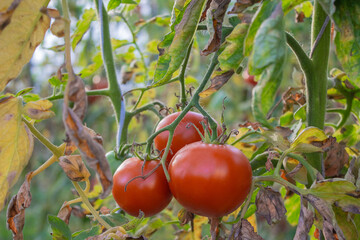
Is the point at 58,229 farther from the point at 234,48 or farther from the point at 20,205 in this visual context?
the point at 234,48

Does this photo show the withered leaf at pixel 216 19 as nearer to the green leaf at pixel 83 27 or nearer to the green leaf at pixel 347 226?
the green leaf at pixel 347 226

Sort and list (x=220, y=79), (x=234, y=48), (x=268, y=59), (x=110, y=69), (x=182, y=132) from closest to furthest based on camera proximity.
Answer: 1. (x=268, y=59)
2. (x=234, y=48)
3. (x=220, y=79)
4. (x=182, y=132)
5. (x=110, y=69)

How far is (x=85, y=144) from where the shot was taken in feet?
1.31

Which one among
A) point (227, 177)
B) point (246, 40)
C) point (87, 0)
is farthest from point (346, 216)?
point (87, 0)

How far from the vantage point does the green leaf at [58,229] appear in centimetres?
61

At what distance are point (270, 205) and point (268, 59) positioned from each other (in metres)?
0.30

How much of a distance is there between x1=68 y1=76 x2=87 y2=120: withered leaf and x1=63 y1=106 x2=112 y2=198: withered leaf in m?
0.02

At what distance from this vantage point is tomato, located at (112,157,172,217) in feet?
2.10

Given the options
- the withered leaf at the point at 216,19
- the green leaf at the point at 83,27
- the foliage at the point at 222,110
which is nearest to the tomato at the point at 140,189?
the foliage at the point at 222,110

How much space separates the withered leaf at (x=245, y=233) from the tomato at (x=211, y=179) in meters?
0.03

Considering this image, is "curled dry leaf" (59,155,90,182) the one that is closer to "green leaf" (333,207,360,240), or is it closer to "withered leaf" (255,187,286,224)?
"withered leaf" (255,187,286,224)

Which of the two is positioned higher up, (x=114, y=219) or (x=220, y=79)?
(x=220, y=79)

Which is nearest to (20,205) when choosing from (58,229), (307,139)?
(58,229)

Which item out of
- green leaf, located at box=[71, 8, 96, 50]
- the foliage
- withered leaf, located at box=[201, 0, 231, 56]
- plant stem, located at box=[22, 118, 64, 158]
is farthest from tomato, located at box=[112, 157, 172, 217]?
green leaf, located at box=[71, 8, 96, 50]
